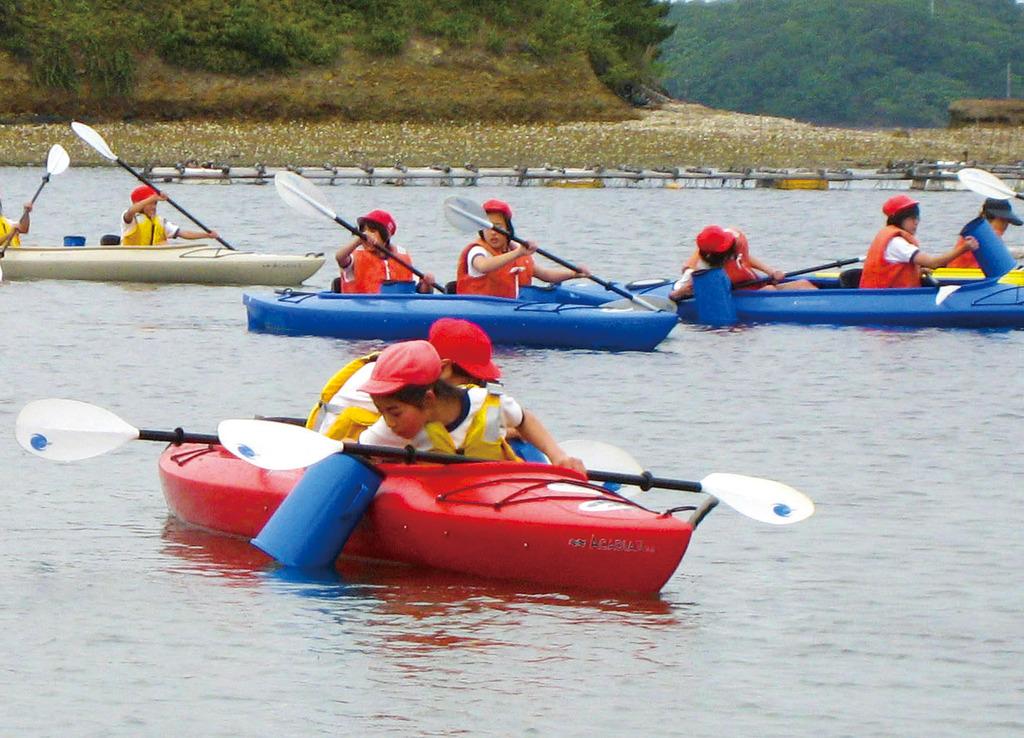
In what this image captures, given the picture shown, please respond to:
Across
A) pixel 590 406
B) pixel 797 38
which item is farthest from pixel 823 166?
pixel 797 38

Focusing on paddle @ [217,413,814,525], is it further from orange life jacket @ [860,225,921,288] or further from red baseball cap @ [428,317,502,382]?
orange life jacket @ [860,225,921,288]

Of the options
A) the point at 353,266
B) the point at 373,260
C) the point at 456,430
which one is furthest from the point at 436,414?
Answer: the point at 353,266

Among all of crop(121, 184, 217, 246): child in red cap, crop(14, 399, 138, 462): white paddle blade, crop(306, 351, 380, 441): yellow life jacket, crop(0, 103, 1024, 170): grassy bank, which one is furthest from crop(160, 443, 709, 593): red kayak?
crop(0, 103, 1024, 170): grassy bank

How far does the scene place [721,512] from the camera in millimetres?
9211

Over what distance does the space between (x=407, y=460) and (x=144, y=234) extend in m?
12.5

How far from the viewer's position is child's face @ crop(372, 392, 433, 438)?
7328mm

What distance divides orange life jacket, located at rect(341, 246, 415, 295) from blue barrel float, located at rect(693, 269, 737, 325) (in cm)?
218

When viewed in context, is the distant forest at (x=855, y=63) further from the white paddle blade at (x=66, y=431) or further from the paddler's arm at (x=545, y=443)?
the paddler's arm at (x=545, y=443)

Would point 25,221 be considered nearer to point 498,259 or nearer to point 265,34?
point 498,259

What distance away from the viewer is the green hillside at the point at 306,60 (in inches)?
Result: 2069

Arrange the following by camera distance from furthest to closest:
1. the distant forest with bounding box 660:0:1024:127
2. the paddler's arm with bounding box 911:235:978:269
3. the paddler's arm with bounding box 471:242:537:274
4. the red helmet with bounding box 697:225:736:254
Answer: the distant forest with bounding box 660:0:1024:127 < the red helmet with bounding box 697:225:736:254 < the paddler's arm with bounding box 911:235:978:269 < the paddler's arm with bounding box 471:242:537:274

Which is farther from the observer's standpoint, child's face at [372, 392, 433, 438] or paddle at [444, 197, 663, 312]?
paddle at [444, 197, 663, 312]

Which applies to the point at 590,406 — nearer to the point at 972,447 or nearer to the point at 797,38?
the point at 972,447

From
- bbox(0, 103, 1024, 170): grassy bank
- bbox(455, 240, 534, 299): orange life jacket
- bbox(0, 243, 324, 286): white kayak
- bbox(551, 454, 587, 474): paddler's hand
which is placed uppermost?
bbox(551, 454, 587, 474): paddler's hand
